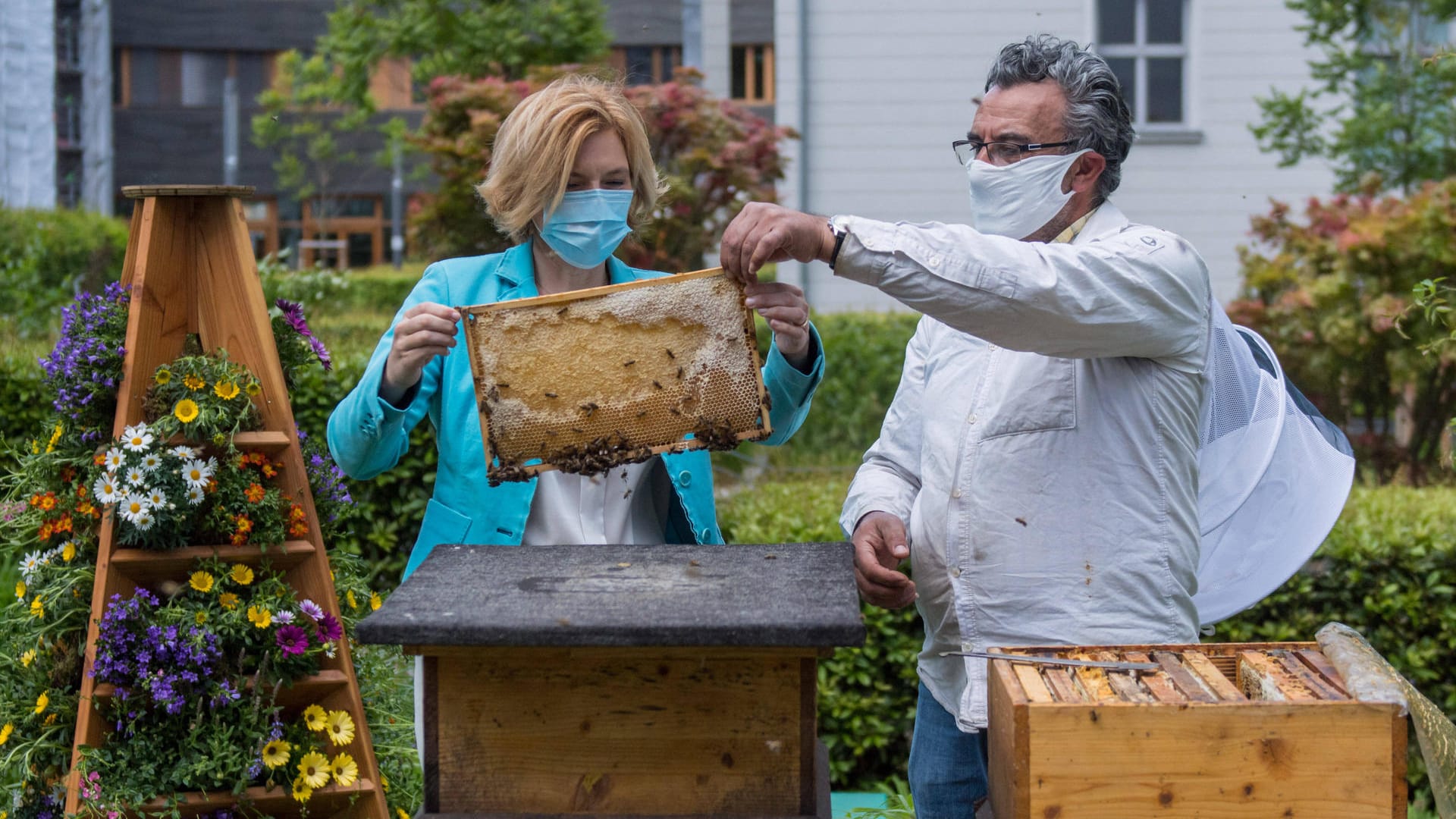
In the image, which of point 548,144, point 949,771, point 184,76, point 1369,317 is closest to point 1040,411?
point 949,771

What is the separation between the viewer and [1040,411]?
7.48 feet

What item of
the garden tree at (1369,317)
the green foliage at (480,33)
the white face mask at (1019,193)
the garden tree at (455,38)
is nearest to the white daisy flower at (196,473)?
the white face mask at (1019,193)

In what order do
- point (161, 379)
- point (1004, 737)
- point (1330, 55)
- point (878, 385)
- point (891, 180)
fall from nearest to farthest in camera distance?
point (1004, 737)
point (161, 379)
point (878, 385)
point (1330, 55)
point (891, 180)

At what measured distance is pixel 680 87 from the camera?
8.57m

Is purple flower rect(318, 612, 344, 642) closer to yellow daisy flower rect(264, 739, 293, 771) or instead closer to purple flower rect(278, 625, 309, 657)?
purple flower rect(278, 625, 309, 657)

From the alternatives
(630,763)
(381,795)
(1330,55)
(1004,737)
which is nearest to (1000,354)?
(1004,737)

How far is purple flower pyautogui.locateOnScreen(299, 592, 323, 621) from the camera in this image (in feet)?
9.28

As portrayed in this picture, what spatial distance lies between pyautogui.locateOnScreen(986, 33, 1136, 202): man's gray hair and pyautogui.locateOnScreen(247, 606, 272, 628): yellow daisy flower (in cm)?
183

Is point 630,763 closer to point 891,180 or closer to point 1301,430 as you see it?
point 1301,430

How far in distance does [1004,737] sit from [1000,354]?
806mm

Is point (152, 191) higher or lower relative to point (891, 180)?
lower

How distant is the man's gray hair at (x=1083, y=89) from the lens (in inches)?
92.0

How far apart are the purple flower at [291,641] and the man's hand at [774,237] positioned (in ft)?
4.42

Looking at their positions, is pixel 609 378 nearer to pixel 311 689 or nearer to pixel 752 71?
pixel 311 689
